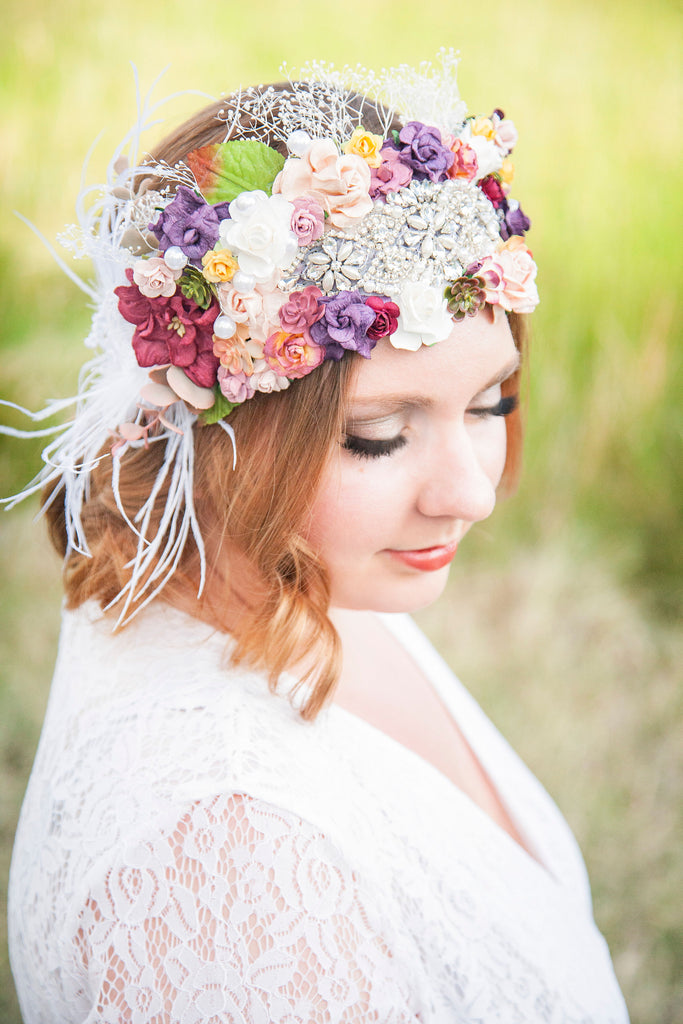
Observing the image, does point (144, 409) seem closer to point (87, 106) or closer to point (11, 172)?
point (11, 172)

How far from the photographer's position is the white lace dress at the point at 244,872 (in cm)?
120

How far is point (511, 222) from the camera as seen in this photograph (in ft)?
Answer: 4.91

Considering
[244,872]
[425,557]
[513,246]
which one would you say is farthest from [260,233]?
[244,872]

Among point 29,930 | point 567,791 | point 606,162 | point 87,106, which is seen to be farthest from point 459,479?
point 87,106

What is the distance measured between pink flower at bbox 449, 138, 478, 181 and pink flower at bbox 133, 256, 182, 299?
1.57 feet

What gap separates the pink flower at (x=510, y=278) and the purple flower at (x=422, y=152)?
17 centimetres

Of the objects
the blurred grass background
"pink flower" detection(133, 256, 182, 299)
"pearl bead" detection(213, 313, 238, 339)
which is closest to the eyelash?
"pearl bead" detection(213, 313, 238, 339)

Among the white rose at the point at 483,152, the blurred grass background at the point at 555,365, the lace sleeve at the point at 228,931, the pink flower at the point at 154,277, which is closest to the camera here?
the lace sleeve at the point at 228,931

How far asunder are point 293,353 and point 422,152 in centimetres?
38

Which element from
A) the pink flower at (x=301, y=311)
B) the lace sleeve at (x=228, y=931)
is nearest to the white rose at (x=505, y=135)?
the pink flower at (x=301, y=311)

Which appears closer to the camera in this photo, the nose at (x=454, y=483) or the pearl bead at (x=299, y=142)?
the pearl bead at (x=299, y=142)

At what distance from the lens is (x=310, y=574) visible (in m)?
1.45

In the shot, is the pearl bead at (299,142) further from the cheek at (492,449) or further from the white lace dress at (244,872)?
the white lace dress at (244,872)

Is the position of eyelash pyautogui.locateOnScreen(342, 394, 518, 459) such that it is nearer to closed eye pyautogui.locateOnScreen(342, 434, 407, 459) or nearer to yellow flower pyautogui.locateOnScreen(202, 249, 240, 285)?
closed eye pyautogui.locateOnScreen(342, 434, 407, 459)
